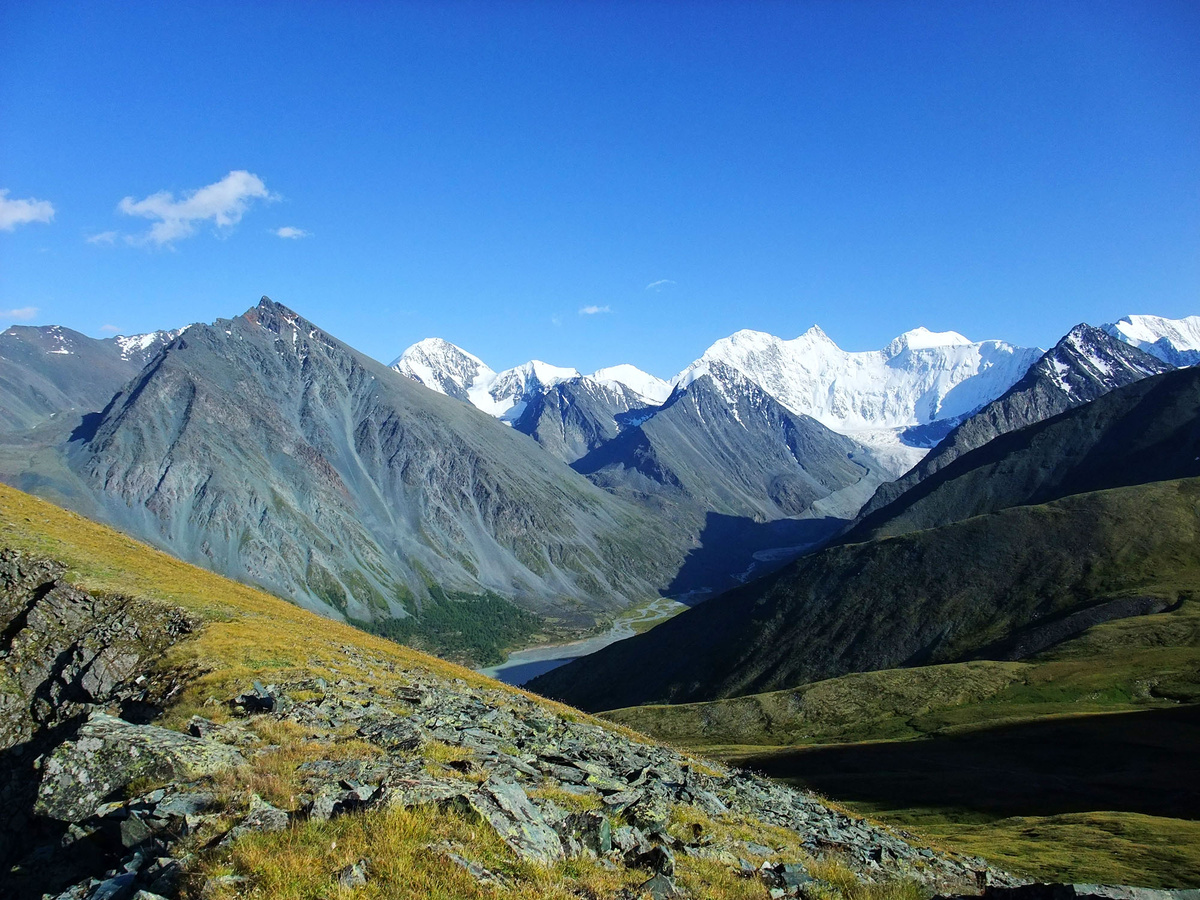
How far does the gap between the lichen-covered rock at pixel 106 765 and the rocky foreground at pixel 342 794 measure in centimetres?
5

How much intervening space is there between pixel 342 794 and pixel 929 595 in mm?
171210

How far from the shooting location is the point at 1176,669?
100375 millimetres

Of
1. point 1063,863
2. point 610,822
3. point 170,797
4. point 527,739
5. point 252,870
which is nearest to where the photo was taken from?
point 252,870

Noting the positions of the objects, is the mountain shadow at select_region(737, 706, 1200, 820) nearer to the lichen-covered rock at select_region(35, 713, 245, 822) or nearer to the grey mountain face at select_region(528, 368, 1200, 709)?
the grey mountain face at select_region(528, 368, 1200, 709)

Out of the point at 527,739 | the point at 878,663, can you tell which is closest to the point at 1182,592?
the point at 878,663

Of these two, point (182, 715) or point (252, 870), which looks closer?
point (252, 870)

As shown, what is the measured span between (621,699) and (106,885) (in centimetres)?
17160

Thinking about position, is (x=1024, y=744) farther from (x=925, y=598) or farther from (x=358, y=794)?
(x=358, y=794)

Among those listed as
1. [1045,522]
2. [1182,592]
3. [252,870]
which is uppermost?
[1045,522]

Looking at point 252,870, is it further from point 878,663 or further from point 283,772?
point 878,663

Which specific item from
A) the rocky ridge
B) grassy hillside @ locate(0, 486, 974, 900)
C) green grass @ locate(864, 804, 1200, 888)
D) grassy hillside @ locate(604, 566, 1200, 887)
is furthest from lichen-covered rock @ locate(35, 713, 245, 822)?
grassy hillside @ locate(604, 566, 1200, 887)

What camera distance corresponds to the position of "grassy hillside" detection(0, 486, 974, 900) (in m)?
12.0

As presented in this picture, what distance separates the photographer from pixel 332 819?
45.3 ft

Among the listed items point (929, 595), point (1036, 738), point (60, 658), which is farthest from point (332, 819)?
point (929, 595)
